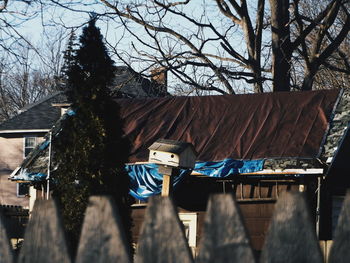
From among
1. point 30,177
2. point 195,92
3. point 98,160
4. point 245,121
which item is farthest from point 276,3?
point 98,160

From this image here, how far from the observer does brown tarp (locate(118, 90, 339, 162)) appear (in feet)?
62.4

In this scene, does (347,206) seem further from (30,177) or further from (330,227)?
(30,177)

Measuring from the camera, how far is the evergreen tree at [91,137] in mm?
10594

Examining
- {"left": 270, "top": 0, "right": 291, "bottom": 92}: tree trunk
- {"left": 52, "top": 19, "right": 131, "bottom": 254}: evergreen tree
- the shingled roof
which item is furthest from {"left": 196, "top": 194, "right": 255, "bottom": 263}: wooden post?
{"left": 270, "top": 0, "right": 291, "bottom": 92}: tree trunk

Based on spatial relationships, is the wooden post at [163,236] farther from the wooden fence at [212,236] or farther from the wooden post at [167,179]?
the wooden post at [167,179]

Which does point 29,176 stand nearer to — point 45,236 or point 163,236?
point 45,236

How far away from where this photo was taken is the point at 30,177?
2103 cm

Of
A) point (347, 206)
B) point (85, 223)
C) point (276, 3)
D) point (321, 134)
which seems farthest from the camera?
point (276, 3)

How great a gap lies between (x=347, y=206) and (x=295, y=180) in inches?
633

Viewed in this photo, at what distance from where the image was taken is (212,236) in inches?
118

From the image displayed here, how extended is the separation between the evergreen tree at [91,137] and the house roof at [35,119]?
3324 cm

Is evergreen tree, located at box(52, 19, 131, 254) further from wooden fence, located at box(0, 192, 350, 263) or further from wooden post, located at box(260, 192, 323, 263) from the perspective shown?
wooden post, located at box(260, 192, 323, 263)

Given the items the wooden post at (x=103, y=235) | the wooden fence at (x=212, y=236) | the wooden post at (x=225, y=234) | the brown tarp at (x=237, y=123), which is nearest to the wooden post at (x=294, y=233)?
the wooden fence at (x=212, y=236)

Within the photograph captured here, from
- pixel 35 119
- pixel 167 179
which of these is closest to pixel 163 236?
pixel 167 179
